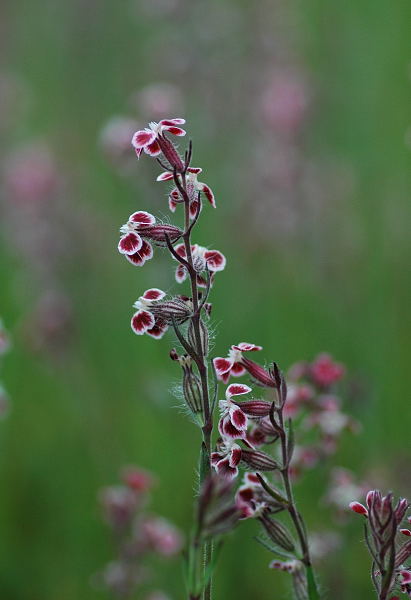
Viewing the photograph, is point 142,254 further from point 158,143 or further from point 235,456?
point 235,456

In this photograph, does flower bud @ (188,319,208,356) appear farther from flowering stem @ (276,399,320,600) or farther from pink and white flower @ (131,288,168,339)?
flowering stem @ (276,399,320,600)

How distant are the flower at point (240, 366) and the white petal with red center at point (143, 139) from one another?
1.52 feet

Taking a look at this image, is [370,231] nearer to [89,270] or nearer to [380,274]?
[380,274]

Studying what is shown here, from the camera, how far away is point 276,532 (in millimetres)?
1749

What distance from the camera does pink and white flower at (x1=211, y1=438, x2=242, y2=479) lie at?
165cm

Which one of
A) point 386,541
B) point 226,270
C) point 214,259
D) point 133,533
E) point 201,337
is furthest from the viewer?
point 226,270

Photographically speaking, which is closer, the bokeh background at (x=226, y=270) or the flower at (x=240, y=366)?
the flower at (x=240, y=366)

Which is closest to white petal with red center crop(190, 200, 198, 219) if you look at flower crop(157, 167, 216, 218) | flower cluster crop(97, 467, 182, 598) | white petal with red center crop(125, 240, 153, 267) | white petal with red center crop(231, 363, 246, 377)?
flower crop(157, 167, 216, 218)

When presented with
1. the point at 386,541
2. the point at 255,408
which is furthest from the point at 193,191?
the point at 386,541

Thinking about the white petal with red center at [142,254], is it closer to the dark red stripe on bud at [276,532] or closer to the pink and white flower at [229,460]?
the pink and white flower at [229,460]

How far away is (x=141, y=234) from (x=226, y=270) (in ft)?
13.5

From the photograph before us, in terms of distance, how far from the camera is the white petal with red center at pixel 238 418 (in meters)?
1.65

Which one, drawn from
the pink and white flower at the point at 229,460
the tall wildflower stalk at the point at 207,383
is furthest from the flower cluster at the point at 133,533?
the pink and white flower at the point at 229,460

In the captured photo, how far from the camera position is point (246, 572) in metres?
3.69
